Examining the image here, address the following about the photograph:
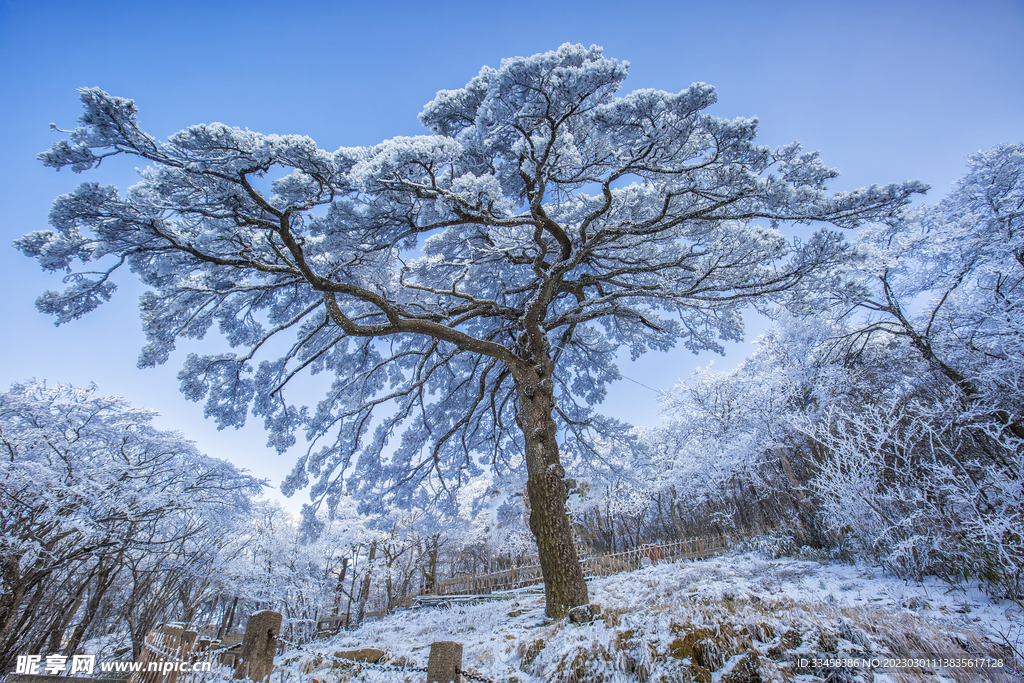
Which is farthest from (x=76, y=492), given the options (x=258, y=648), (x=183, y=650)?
(x=258, y=648)

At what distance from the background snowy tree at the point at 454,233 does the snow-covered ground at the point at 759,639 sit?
1.19m

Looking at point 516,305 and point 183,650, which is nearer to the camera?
point 183,650

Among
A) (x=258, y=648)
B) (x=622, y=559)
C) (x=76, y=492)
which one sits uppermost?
(x=76, y=492)

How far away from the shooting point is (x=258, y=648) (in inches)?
171

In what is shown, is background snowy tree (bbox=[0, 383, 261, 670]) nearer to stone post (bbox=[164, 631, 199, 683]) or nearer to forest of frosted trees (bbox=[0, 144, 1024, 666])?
→ forest of frosted trees (bbox=[0, 144, 1024, 666])

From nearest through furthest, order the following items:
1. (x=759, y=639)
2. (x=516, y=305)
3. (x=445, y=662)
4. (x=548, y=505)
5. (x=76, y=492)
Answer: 1. (x=445, y=662)
2. (x=759, y=639)
3. (x=548, y=505)
4. (x=76, y=492)
5. (x=516, y=305)

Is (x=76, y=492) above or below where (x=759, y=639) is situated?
above

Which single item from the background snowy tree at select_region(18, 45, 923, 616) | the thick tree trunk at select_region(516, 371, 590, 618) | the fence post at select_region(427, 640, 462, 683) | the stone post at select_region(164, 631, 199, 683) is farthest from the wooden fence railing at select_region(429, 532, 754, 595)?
the fence post at select_region(427, 640, 462, 683)

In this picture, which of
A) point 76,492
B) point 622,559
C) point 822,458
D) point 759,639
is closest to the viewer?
point 759,639

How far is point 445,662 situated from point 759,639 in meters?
2.73

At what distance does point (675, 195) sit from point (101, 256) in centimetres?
834

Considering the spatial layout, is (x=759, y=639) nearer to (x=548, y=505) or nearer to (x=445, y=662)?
(x=445, y=662)

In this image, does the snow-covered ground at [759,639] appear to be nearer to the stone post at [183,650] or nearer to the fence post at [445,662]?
the fence post at [445,662]

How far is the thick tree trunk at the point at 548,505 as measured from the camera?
5.12 metres
